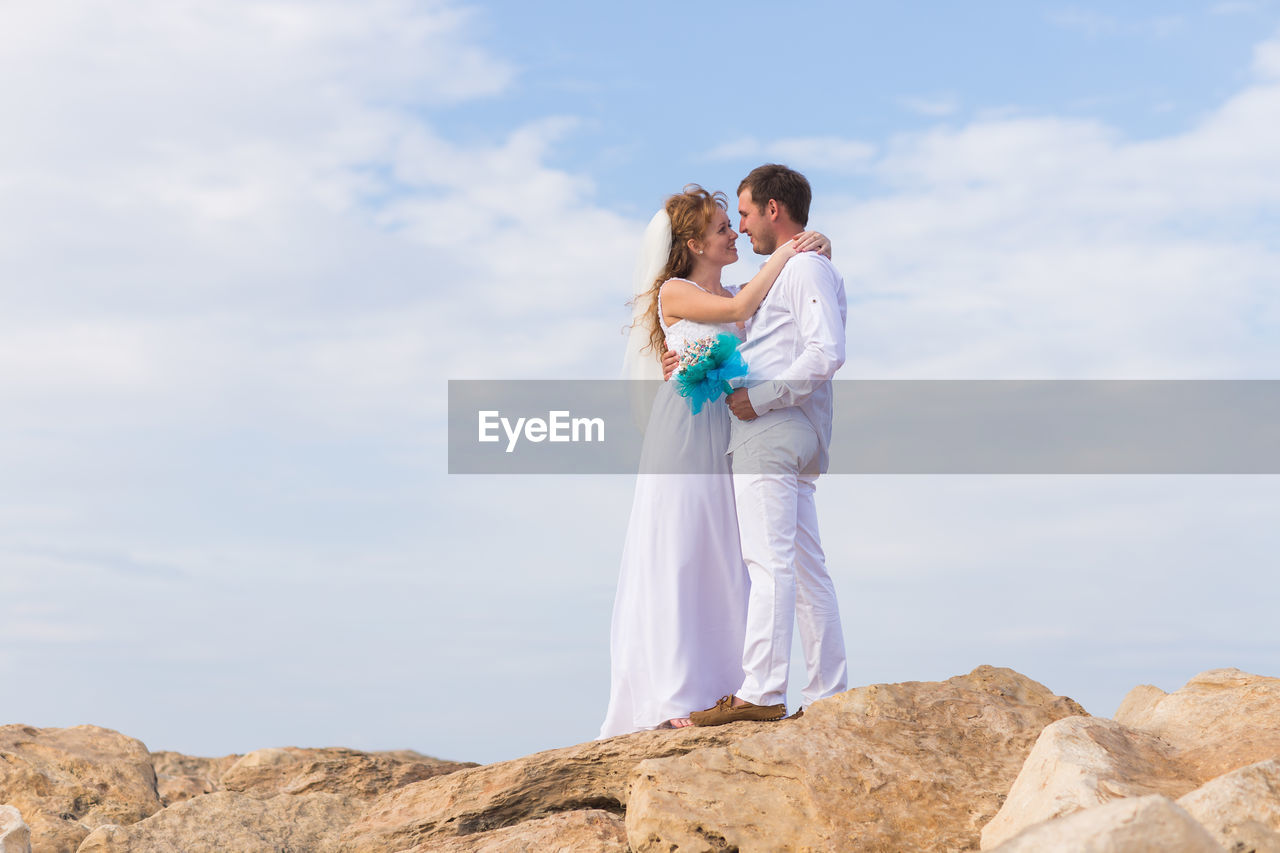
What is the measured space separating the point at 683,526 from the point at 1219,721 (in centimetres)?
310

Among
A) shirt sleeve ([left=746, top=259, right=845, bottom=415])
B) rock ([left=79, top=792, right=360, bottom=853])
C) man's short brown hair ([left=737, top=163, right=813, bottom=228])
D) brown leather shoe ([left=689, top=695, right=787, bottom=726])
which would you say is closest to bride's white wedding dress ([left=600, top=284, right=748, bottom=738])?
brown leather shoe ([left=689, top=695, right=787, bottom=726])

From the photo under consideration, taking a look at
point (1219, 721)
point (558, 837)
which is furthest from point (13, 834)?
point (1219, 721)

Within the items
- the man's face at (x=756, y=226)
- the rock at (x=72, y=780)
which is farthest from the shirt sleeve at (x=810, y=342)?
the rock at (x=72, y=780)

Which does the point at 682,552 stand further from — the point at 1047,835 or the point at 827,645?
the point at 1047,835

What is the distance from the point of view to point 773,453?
21.1 ft

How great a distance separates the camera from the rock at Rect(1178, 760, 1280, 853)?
145 inches

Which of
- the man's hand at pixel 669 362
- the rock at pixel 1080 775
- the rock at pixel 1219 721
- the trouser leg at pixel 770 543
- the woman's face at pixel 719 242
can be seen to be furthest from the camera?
the woman's face at pixel 719 242

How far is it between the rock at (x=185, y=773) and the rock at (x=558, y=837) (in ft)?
17.0

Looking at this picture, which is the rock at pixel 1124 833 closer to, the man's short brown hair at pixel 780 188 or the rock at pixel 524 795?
the rock at pixel 524 795

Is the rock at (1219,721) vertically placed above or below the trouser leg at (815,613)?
below

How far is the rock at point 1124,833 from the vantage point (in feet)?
9.96

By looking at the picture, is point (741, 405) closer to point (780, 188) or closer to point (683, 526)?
point (683, 526)

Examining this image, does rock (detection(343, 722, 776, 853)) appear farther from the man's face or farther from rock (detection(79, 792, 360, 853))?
the man's face

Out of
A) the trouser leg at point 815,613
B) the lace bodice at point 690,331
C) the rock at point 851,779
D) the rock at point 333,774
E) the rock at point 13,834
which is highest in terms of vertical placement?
the lace bodice at point 690,331
